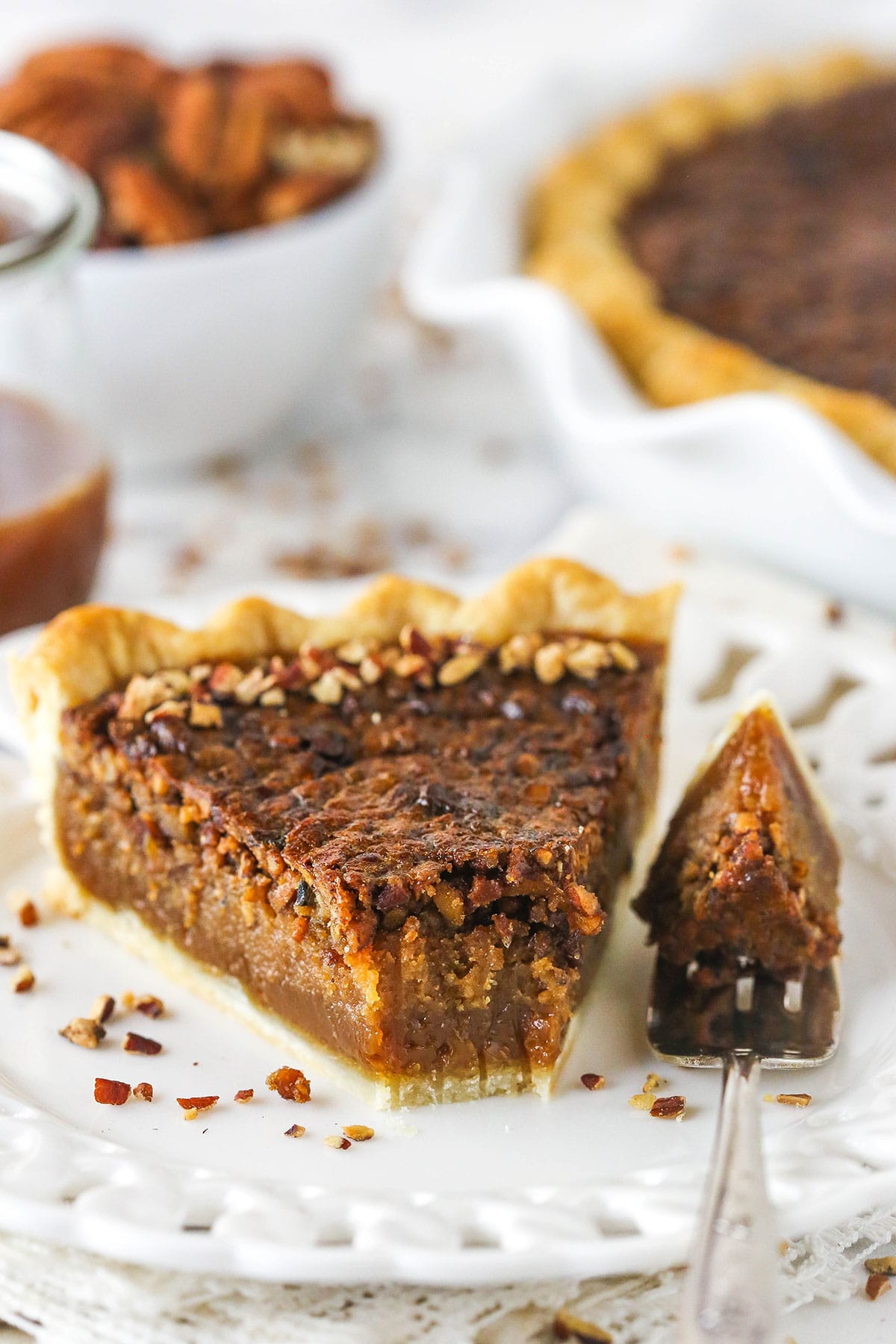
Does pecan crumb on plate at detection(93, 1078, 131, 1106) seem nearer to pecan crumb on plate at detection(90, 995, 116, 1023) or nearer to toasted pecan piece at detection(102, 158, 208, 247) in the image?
pecan crumb on plate at detection(90, 995, 116, 1023)

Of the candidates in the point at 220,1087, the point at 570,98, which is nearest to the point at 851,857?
the point at 220,1087

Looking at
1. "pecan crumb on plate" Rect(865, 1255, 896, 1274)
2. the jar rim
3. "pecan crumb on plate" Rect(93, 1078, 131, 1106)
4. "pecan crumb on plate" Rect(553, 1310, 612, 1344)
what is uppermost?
the jar rim

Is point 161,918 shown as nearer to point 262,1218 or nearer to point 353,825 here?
point 353,825

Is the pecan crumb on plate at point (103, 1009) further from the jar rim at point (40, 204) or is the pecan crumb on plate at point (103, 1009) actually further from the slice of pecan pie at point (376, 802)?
the jar rim at point (40, 204)

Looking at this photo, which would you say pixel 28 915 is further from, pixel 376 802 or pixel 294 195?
pixel 294 195

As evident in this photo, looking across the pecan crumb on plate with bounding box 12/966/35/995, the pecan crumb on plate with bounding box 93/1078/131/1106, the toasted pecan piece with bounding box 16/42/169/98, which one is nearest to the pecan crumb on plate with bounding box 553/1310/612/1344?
the pecan crumb on plate with bounding box 93/1078/131/1106

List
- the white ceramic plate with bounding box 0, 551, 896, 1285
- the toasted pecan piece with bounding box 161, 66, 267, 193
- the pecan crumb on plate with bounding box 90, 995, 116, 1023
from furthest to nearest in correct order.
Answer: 1. the toasted pecan piece with bounding box 161, 66, 267, 193
2. the pecan crumb on plate with bounding box 90, 995, 116, 1023
3. the white ceramic plate with bounding box 0, 551, 896, 1285

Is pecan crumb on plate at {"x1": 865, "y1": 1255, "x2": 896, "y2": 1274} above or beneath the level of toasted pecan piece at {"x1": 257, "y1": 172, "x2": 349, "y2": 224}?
beneath
